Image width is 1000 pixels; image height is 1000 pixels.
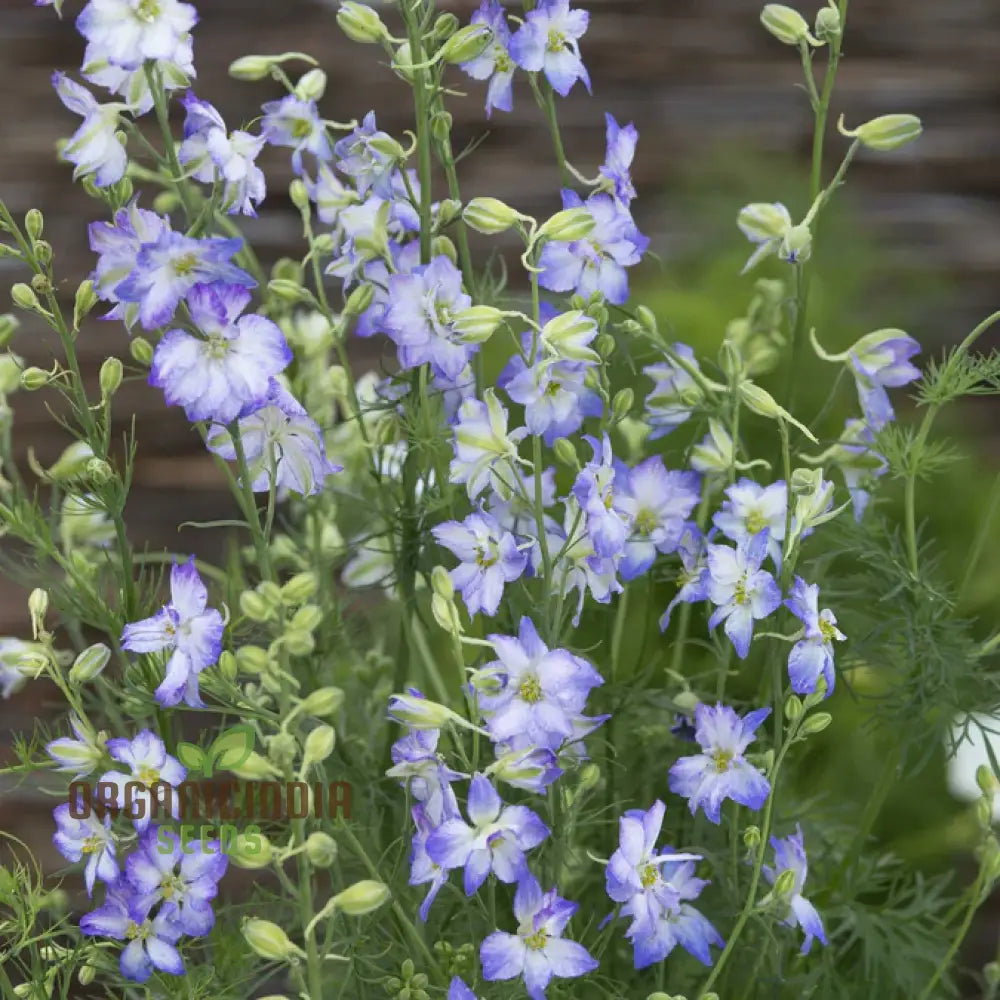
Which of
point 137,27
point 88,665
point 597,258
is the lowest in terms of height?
point 88,665

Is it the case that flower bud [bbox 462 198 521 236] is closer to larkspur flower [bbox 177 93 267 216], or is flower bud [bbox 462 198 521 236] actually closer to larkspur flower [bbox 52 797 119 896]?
larkspur flower [bbox 177 93 267 216]

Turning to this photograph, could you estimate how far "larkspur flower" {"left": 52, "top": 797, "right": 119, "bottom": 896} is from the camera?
59 centimetres

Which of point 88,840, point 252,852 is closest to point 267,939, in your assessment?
point 252,852

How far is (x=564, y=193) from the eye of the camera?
64 centimetres

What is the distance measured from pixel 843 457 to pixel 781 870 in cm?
20

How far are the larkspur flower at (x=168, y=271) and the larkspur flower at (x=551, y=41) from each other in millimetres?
184

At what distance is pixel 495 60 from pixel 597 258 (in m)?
0.10

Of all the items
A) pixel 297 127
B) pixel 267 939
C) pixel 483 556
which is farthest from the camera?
pixel 297 127

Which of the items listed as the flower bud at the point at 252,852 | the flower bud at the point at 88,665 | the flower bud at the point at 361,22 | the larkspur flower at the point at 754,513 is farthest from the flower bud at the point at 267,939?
the flower bud at the point at 361,22

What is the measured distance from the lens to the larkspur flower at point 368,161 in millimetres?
638

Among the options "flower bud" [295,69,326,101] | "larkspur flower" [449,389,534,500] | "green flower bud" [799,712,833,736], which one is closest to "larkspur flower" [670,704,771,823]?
"green flower bud" [799,712,833,736]

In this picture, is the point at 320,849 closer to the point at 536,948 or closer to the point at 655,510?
the point at 536,948

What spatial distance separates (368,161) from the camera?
26.5 inches

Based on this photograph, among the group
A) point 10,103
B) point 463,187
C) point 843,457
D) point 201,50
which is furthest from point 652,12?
point 843,457
